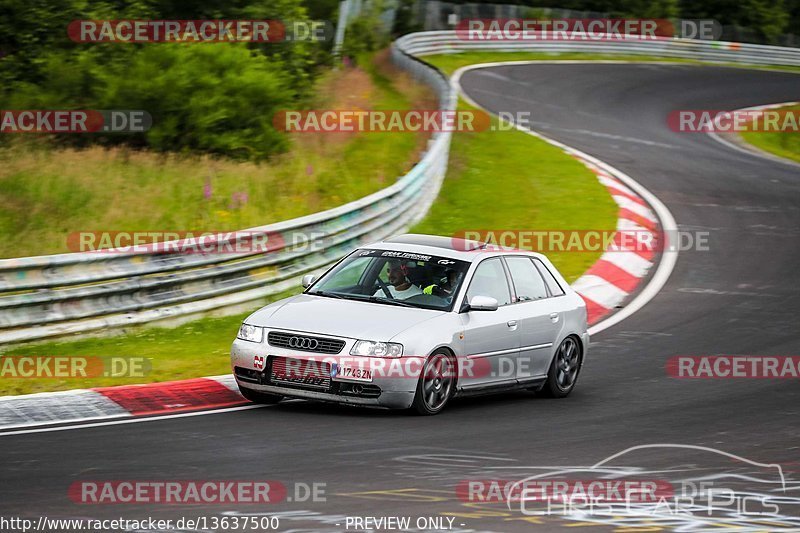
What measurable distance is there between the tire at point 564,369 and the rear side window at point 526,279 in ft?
1.76

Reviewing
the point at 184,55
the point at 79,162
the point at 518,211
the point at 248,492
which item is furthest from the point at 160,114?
the point at 248,492

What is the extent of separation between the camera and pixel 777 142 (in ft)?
100

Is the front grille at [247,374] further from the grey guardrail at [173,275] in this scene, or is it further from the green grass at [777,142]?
the green grass at [777,142]

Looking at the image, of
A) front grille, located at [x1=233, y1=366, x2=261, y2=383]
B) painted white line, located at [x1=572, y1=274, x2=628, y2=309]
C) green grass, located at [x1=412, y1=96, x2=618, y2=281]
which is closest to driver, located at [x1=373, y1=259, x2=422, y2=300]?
front grille, located at [x1=233, y1=366, x2=261, y2=383]

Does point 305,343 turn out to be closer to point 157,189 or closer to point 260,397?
point 260,397

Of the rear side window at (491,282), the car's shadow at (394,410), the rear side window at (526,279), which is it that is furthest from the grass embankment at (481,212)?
the rear side window at (526,279)

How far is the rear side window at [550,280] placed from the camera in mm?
11695

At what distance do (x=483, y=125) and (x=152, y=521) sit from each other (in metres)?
21.9

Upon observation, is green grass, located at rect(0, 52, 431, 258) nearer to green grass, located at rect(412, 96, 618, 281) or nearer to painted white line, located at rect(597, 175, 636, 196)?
green grass, located at rect(412, 96, 618, 281)

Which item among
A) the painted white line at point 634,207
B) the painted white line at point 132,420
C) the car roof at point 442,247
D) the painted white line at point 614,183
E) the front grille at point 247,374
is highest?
the car roof at point 442,247

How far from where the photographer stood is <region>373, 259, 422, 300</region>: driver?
34.7 feet

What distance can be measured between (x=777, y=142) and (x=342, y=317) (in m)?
A: 23.1

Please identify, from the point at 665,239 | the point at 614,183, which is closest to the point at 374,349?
the point at 665,239

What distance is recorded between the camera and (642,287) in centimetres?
1661
